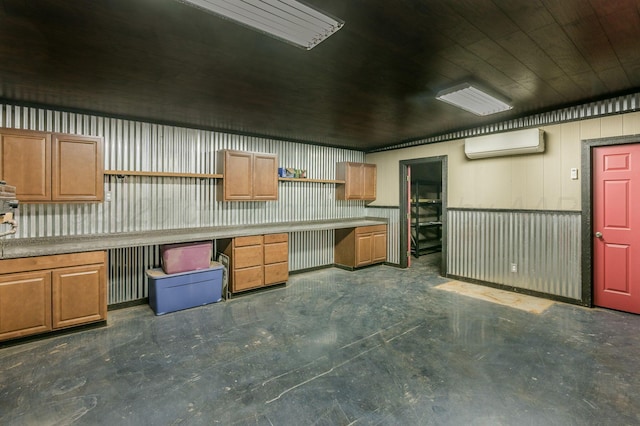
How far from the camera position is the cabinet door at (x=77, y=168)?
342cm

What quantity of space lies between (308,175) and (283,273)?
2.08 metres

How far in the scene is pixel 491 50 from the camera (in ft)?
7.95

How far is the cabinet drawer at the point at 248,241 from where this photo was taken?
4505mm

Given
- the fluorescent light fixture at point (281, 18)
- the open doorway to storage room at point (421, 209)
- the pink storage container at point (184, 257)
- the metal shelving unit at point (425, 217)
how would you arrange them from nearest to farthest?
1. the fluorescent light fixture at point (281, 18)
2. the pink storage container at point (184, 257)
3. the open doorway to storage room at point (421, 209)
4. the metal shelving unit at point (425, 217)

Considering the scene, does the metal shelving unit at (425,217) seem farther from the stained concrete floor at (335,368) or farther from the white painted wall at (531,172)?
the stained concrete floor at (335,368)

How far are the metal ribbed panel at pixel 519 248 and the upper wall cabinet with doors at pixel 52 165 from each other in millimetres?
5370

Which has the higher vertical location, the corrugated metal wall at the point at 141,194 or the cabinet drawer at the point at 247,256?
the corrugated metal wall at the point at 141,194

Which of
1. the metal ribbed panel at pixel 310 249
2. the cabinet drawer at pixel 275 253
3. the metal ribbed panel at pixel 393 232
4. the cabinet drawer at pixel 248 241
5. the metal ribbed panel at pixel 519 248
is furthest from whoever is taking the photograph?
the metal ribbed panel at pixel 393 232

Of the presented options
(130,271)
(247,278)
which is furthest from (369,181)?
(130,271)

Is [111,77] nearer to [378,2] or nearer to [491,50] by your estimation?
[378,2]

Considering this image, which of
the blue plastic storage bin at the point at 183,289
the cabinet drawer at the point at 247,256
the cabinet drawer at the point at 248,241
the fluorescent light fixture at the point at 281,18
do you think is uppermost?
the fluorescent light fixture at the point at 281,18

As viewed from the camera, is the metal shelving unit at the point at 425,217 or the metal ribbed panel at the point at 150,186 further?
→ the metal shelving unit at the point at 425,217

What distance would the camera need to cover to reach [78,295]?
10.9ft

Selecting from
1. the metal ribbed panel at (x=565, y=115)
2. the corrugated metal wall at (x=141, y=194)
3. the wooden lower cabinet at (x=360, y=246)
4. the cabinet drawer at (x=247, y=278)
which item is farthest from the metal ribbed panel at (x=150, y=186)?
the metal ribbed panel at (x=565, y=115)
